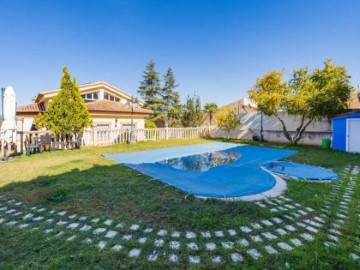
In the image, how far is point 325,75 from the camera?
12844 mm

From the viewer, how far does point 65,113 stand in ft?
34.1

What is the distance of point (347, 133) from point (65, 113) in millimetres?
15419

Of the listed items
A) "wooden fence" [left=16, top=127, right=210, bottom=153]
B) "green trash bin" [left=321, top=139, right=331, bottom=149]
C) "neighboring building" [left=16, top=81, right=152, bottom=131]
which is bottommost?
"green trash bin" [left=321, top=139, right=331, bottom=149]

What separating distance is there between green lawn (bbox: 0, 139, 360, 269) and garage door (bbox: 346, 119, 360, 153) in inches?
256

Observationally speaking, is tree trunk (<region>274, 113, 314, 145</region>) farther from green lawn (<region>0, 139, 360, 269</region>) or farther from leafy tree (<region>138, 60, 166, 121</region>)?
leafy tree (<region>138, 60, 166, 121</region>)

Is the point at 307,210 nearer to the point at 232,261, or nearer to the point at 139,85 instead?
the point at 232,261

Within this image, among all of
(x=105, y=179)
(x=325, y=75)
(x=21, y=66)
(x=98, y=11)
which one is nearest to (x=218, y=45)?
(x=325, y=75)

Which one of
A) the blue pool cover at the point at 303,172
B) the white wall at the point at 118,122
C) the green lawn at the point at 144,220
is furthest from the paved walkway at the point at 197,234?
the white wall at the point at 118,122

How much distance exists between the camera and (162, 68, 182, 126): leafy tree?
Result: 27.0 metres

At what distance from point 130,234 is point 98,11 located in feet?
43.1

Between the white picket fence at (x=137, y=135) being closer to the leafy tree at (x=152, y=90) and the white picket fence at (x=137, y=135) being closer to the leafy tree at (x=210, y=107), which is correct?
the leafy tree at (x=210, y=107)

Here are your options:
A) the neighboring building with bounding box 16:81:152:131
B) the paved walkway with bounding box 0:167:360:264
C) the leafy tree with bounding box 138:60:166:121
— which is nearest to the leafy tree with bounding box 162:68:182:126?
the leafy tree with bounding box 138:60:166:121

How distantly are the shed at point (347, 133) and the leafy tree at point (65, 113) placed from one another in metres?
14.7

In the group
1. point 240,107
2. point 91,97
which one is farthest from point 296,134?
point 91,97
